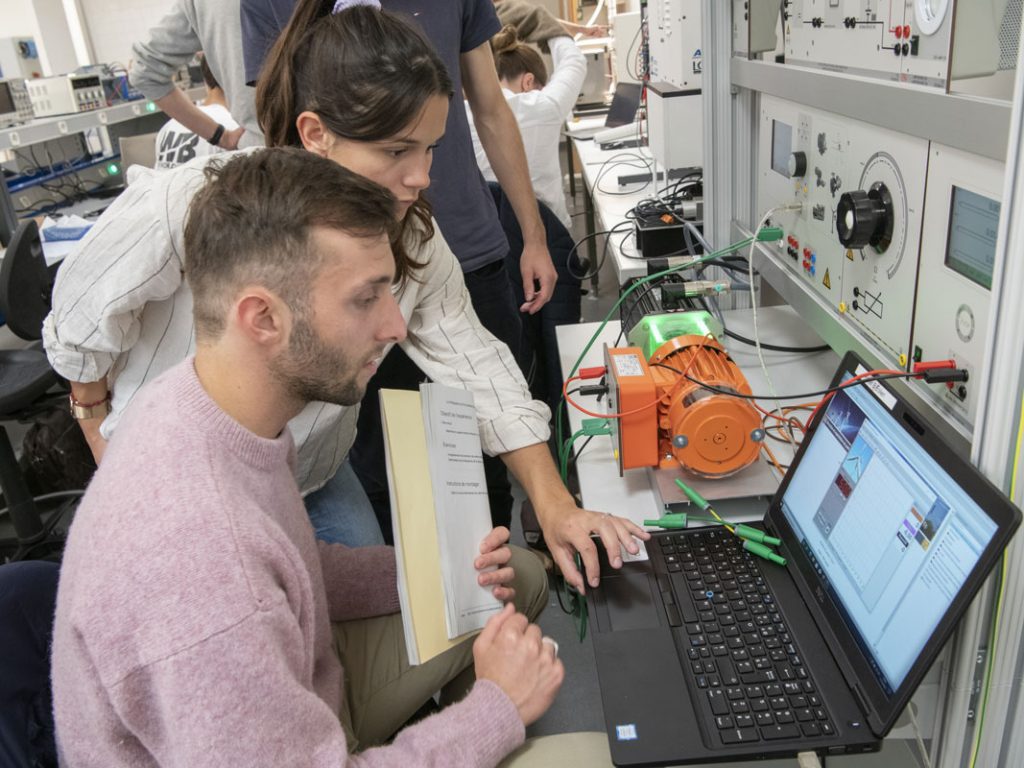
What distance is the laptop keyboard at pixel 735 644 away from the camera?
2.46 feet

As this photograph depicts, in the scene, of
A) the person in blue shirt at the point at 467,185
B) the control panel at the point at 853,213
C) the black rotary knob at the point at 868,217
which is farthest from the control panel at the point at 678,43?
the black rotary knob at the point at 868,217

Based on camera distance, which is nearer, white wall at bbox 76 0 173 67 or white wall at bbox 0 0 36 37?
white wall at bbox 0 0 36 37

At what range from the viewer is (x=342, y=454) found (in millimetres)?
1422

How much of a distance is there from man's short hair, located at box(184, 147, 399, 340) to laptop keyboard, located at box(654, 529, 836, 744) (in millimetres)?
539

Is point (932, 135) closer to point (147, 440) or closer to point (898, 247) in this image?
point (898, 247)

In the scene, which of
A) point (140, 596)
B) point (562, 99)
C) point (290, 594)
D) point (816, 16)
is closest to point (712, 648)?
point (290, 594)

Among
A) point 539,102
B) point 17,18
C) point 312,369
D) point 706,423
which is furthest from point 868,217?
point 17,18

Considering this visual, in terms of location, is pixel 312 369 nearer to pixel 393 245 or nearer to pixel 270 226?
pixel 270 226

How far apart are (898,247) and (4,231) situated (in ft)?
11.4

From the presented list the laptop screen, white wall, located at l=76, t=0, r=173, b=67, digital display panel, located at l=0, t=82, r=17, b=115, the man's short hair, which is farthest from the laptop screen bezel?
white wall, located at l=76, t=0, r=173, b=67

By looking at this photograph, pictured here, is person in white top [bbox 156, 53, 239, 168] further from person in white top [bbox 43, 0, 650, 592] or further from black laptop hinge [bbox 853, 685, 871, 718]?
black laptop hinge [bbox 853, 685, 871, 718]

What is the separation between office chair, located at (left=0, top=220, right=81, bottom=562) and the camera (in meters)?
2.31

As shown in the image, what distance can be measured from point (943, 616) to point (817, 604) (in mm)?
230

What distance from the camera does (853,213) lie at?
1.04 meters
